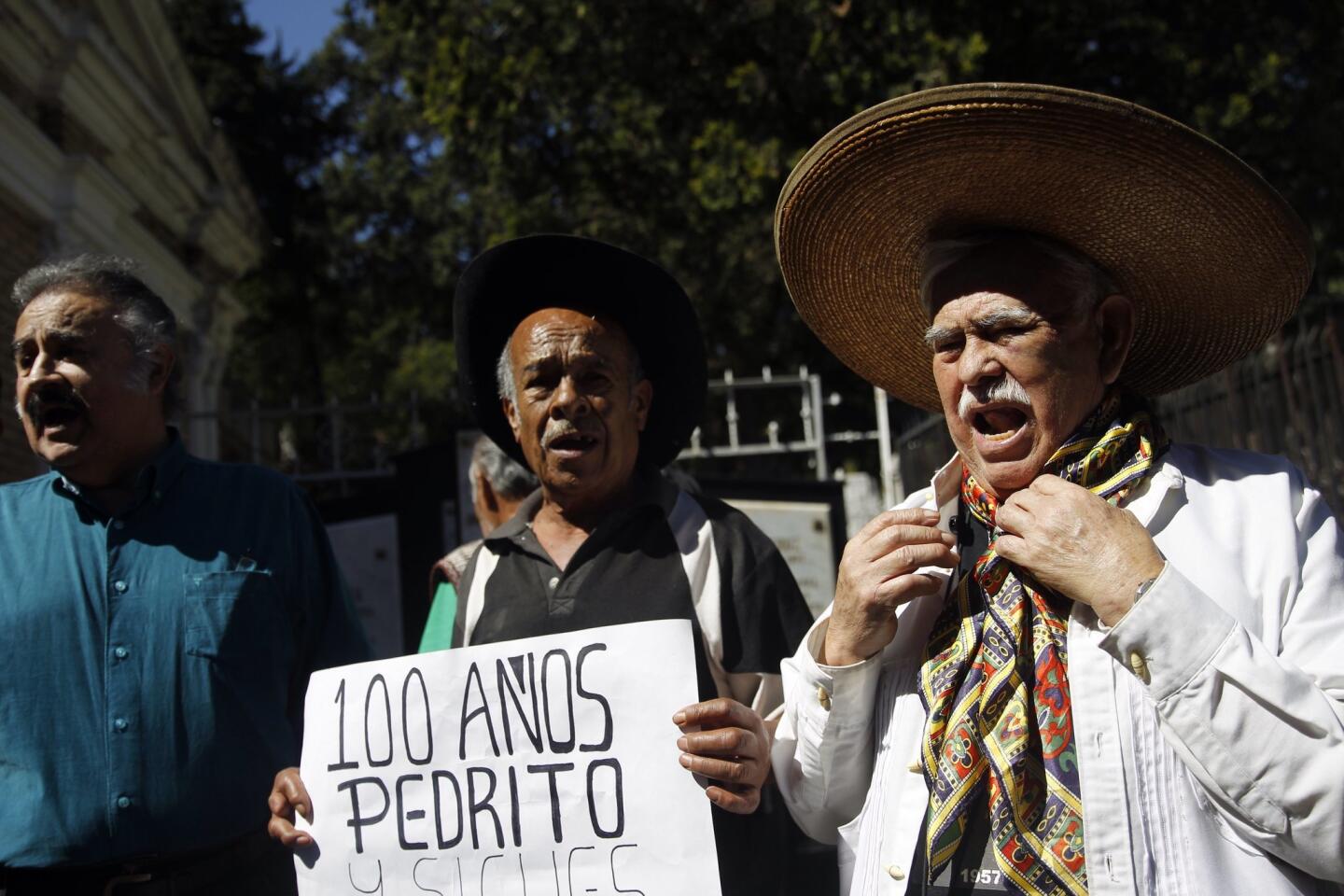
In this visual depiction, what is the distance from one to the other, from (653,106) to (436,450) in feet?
18.8

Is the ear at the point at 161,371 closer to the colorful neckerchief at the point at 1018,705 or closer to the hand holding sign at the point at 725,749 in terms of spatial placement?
the hand holding sign at the point at 725,749

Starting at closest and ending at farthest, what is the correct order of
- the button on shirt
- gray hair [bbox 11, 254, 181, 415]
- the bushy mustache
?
the button on shirt → the bushy mustache → gray hair [bbox 11, 254, 181, 415]

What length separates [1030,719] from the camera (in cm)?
197

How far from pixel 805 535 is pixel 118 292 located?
4011 mm

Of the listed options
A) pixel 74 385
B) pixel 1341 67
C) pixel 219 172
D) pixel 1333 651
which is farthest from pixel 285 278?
pixel 1333 651

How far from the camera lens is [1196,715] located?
1.71m

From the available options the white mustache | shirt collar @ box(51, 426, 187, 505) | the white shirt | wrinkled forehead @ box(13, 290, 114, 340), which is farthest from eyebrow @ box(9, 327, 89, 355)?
the white mustache

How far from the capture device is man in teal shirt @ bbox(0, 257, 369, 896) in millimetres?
2562

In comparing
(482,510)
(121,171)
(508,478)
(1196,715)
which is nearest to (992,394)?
(1196,715)

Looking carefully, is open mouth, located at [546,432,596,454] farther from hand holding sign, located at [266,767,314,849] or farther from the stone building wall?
the stone building wall

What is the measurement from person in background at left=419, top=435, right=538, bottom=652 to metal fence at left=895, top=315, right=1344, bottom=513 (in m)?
1.95

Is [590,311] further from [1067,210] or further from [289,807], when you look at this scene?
[289,807]

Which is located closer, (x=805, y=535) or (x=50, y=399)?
(x=50, y=399)

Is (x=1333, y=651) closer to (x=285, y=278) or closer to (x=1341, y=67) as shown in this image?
(x=1341, y=67)
